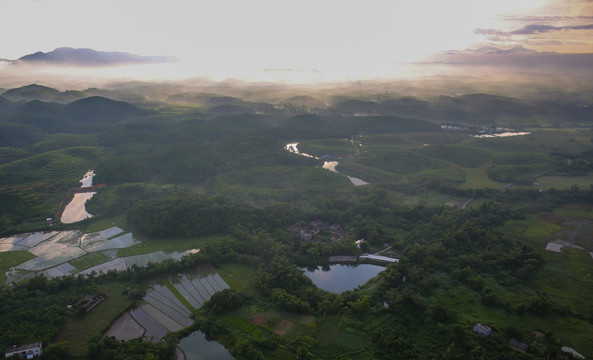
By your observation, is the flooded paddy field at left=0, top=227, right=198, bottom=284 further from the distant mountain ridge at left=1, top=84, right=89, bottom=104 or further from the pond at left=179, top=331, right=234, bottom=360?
the distant mountain ridge at left=1, top=84, right=89, bottom=104

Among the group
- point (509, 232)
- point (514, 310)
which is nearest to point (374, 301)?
point (514, 310)

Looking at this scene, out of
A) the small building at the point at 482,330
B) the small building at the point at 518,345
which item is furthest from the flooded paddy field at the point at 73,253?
the small building at the point at 518,345

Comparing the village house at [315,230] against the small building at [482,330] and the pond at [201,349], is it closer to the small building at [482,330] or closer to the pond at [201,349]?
the pond at [201,349]

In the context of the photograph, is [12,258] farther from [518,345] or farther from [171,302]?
[518,345]

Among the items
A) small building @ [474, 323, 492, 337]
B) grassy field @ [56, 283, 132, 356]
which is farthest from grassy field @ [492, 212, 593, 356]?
grassy field @ [56, 283, 132, 356]

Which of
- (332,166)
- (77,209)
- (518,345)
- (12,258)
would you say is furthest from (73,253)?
(332,166)
